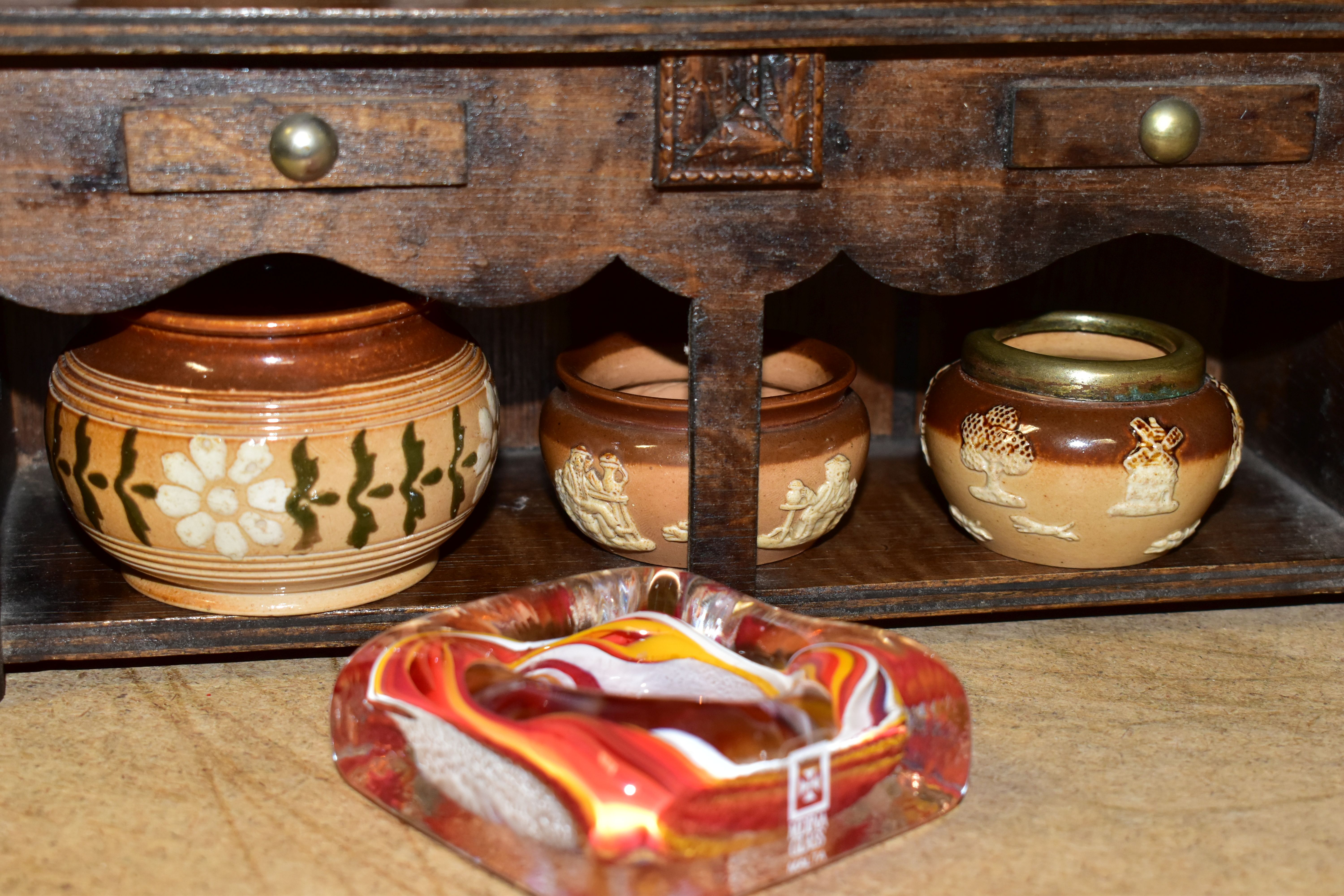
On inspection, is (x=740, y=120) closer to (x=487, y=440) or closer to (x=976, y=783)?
(x=487, y=440)

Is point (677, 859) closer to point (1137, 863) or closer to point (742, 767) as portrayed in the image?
point (742, 767)

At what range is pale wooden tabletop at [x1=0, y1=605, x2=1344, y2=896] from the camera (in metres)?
0.96

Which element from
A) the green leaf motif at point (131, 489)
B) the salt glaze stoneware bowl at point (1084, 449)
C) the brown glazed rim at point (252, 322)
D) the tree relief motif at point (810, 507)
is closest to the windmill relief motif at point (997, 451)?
the salt glaze stoneware bowl at point (1084, 449)

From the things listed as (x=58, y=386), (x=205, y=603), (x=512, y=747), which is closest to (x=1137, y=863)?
(x=512, y=747)

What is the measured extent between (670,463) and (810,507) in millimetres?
130

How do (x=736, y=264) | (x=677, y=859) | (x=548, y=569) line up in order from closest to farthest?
(x=677, y=859), (x=736, y=264), (x=548, y=569)

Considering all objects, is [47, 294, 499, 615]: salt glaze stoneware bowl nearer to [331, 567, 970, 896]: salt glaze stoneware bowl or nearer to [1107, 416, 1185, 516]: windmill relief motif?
[331, 567, 970, 896]: salt glaze stoneware bowl

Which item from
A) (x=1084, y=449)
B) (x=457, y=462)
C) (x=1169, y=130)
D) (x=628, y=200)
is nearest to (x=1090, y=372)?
(x=1084, y=449)

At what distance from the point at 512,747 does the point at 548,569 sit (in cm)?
40

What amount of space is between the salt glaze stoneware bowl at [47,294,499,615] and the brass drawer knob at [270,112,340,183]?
0.47 ft

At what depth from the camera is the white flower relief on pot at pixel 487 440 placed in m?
1.23

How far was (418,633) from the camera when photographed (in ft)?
3.39

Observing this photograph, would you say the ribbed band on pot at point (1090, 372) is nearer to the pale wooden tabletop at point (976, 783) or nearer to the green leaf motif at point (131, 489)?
the pale wooden tabletop at point (976, 783)

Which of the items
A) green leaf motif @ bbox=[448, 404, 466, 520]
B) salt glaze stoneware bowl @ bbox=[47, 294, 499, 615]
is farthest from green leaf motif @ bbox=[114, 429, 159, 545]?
green leaf motif @ bbox=[448, 404, 466, 520]
